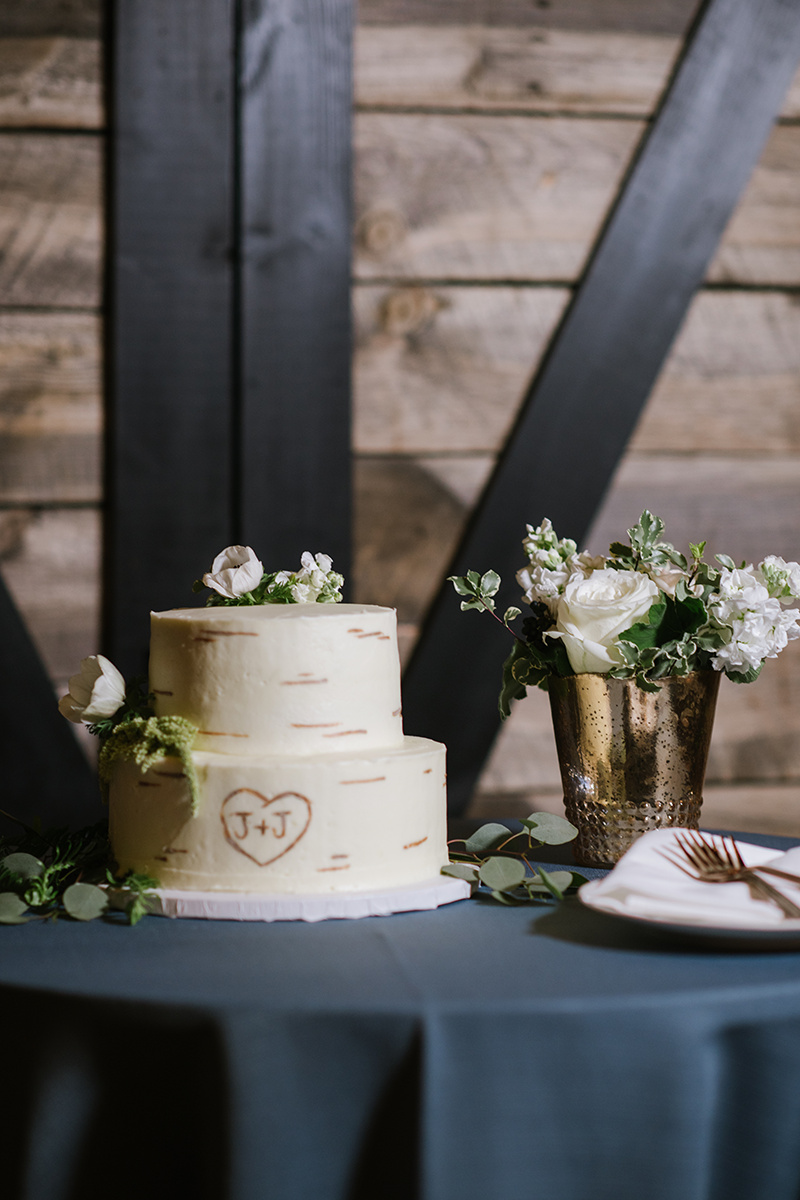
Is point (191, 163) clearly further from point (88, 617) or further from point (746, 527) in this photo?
point (746, 527)

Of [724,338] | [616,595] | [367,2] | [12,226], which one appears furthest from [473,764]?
[367,2]

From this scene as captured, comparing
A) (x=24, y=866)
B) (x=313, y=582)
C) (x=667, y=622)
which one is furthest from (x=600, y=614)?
(x=24, y=866)

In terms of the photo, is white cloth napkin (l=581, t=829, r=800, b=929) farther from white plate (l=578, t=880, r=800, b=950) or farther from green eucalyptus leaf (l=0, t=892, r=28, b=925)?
green eucalyptus leaf (l=0, t=892, r=28, b=925)

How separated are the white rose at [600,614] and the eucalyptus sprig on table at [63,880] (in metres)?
0.46

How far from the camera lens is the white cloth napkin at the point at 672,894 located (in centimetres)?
89

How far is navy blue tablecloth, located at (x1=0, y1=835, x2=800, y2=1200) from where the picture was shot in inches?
29.3

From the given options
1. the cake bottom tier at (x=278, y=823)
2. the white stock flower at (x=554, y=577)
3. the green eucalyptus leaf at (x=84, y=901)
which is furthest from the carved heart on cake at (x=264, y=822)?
the white stock flower at (x=554, y=577)

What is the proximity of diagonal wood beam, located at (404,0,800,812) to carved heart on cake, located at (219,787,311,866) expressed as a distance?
124 centimetres

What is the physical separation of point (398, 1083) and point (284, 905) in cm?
25

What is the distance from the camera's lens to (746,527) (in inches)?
93.0

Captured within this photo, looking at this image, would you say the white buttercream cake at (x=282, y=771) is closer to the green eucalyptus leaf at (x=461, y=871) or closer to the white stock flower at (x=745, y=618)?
the green eucalyptus leaf at (x=461, y=871)

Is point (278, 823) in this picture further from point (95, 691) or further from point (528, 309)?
point (528, 309)

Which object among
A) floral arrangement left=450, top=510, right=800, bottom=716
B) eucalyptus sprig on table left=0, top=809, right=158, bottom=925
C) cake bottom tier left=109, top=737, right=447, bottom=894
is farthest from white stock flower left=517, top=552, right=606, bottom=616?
eucalyptus sprig on table left=0, top=809, right=158, bottom=925

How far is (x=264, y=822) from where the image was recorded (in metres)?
0.99
